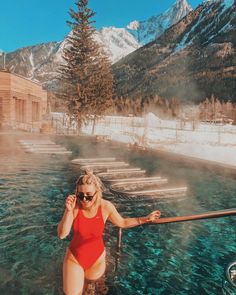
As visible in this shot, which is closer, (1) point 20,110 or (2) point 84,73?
(1) point 20,110

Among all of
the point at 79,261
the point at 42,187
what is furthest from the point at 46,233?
the point at 42,187

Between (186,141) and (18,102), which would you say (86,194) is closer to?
(186,141)

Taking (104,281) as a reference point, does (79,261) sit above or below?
above

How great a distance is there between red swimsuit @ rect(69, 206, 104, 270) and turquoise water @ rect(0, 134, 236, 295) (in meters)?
1.05

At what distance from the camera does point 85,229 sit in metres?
3.67

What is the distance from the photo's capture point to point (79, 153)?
1852 cm

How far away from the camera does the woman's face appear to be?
3568 millimetres

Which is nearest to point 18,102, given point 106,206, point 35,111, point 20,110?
point 20,110

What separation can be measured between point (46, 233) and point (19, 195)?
3.21 meters

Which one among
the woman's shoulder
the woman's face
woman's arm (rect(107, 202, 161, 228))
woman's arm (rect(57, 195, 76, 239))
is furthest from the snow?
woman's arm (rect(57, 195, 76, 239))

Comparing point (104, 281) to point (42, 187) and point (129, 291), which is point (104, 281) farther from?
point (42, 187)

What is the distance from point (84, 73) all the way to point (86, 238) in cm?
3313

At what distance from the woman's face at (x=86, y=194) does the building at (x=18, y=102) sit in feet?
A: 87.5

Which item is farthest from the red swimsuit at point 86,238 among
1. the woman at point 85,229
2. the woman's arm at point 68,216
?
Answer: the woman's arm at point 68,216
